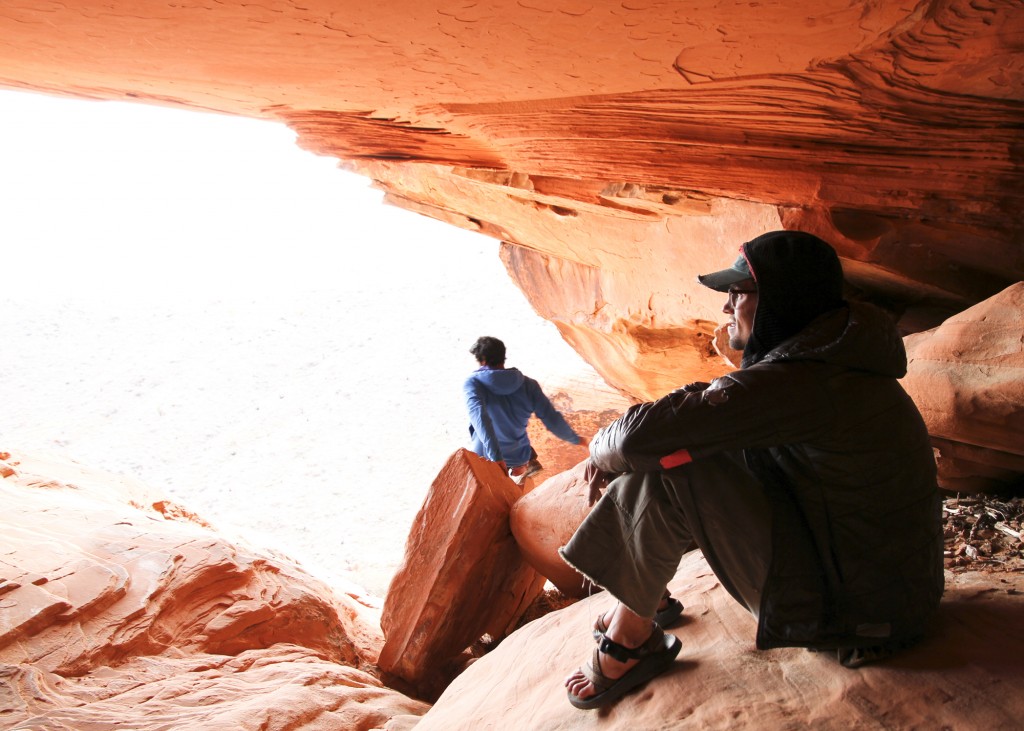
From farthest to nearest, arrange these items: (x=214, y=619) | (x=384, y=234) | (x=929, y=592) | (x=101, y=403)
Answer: (x=384, y=234), (x=101, y=403), (x=214, y=619), (x=929, y=592)

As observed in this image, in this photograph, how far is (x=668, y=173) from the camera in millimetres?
4020

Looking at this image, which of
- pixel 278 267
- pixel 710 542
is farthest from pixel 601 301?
pixel 278 267

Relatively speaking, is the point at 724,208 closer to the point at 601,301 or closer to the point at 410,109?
the point at 410,109

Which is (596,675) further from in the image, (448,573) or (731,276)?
(448,573)

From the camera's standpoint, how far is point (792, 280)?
1.89 meters

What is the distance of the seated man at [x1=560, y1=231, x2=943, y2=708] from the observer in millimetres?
1798

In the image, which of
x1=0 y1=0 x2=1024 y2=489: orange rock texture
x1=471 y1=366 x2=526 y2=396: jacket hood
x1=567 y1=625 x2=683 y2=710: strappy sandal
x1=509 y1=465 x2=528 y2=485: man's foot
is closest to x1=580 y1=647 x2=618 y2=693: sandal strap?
x1=567 y1=625 x2=683 y2=710: strappy sandal

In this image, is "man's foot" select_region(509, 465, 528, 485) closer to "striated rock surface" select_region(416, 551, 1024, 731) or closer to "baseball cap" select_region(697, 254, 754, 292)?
"striated rock surface" select_region(416, 551, 1024, 731)

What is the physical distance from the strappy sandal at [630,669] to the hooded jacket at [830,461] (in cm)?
38

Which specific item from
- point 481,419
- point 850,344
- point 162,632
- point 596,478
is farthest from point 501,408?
point 850,344

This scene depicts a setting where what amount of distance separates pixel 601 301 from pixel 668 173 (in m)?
3.01

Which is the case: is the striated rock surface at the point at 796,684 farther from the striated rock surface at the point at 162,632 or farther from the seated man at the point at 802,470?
the striated rock surface at the point at 162,632

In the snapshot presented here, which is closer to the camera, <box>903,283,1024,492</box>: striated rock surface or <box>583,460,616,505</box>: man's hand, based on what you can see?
<box>583,460,616,505</box>: man's hand

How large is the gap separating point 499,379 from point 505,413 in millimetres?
335
